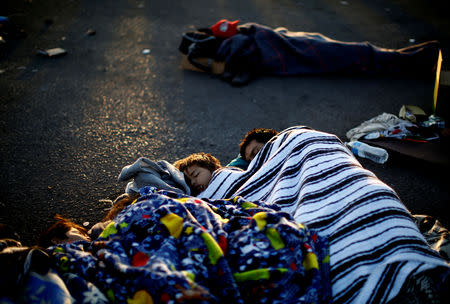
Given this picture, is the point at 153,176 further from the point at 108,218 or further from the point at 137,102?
the point at 137,102

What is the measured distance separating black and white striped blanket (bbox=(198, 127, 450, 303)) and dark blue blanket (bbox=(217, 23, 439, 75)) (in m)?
1.89

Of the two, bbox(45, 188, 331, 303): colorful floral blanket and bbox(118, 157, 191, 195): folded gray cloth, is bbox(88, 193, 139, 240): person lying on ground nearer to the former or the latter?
bbox(118, 157, 191, 195): folded gray cloth

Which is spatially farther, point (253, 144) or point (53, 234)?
point (253, 144)

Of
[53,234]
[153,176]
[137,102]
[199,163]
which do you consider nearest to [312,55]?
[137,102]

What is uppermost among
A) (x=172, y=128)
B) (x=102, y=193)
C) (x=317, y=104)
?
(x=317, y=104)

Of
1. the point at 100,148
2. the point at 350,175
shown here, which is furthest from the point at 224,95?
the point at 350,175

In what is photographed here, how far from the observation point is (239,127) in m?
2.71

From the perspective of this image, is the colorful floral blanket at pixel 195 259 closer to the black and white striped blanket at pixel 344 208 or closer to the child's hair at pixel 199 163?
the black and white striped blanket at pixel 344 208

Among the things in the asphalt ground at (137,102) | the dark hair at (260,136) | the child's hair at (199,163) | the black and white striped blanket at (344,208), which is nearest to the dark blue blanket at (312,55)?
the asphalt ground at (137,102)

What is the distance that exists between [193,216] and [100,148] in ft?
5.39

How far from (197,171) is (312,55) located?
7.33 ft

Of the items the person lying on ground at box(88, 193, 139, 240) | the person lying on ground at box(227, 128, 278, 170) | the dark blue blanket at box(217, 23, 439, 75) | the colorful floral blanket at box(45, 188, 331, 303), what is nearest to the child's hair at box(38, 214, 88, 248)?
the person lying on ground at box(88, 193, 139, 240)

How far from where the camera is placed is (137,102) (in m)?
3.05

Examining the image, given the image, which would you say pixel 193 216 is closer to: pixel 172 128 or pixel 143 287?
pixel 143 287
